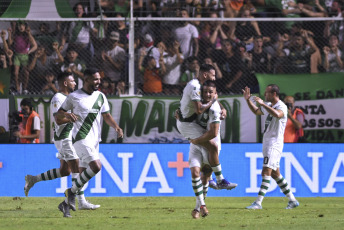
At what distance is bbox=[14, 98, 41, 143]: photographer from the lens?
15188mm

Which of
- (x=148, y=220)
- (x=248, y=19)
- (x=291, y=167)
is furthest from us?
(x=248, y=19)

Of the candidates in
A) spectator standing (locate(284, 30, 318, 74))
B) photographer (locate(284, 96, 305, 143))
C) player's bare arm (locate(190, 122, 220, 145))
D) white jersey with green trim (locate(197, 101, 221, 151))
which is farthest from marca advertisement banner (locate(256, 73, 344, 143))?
player's bare arm (locate(190, 122, 220, 145))

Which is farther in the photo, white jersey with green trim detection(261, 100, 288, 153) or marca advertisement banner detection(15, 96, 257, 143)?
marca advertisement banner detection(15, 96, 257, 143)

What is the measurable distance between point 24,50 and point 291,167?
630 cm

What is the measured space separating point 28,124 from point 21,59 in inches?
77.9

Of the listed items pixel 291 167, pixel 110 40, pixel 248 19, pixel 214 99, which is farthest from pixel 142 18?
pixel 214 99

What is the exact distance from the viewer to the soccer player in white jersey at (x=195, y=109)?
32.7 ft

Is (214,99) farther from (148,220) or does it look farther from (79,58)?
(79,58)

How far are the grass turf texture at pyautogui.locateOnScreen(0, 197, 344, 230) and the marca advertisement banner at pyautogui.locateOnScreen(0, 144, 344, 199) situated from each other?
0.49m

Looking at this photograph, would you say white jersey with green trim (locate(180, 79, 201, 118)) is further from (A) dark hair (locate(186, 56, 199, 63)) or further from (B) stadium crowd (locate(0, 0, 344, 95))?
(A) dark hair (locate(186, 56, 199, 63))

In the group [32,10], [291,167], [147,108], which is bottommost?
[291,167]

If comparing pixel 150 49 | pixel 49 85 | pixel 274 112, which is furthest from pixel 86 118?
pixel 150 49

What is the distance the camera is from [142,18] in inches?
625

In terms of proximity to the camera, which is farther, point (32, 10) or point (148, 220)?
point (32, 10)
